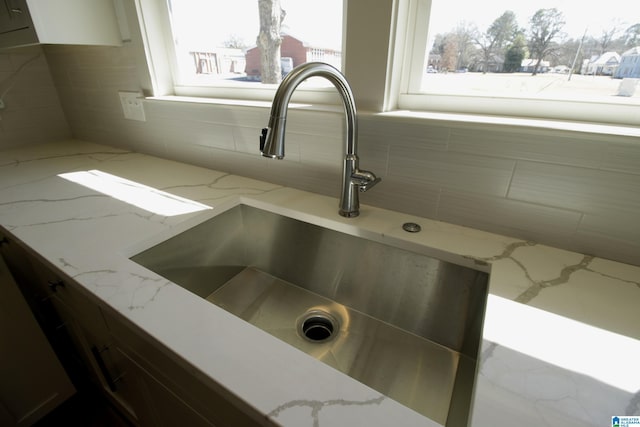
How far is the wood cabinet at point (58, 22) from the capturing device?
1.00m

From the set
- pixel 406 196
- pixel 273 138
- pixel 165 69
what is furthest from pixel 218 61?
pixel 406 196

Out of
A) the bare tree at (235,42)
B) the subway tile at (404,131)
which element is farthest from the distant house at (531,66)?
the bare tree at (235,42)

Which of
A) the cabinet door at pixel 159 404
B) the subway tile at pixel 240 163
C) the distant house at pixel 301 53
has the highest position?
the distant house at pixel 301 53

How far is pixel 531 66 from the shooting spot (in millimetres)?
693

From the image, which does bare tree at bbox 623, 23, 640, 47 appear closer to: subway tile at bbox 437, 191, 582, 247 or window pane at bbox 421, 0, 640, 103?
window pane at bbox 421, 0, 640, 103

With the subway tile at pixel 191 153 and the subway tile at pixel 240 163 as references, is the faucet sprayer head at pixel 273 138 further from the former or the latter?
the subway tile at pixel 191 153

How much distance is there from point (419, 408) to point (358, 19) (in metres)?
0.86

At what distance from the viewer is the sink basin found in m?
0.65

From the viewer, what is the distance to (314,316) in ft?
2.69

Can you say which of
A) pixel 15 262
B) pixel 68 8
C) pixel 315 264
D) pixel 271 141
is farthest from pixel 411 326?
pixel 68 8

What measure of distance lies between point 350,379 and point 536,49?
Result: 770mm

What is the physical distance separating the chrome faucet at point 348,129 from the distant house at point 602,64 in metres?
0.49

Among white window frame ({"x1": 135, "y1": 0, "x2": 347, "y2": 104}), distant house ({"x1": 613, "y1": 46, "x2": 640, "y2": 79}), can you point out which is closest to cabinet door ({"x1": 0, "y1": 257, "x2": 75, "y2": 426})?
white window frame ({"x1": 135, "y1": 0, "x2": 347, "y2": 104})

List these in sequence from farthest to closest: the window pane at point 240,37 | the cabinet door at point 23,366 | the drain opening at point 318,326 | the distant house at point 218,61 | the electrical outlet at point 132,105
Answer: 1. the electrical outlet at point 132,105
2. the distant house at point 218,61
3. the cabinet door at point 23,366
4. the window pane at point 240,37
5. the drain opening at point 318,326
